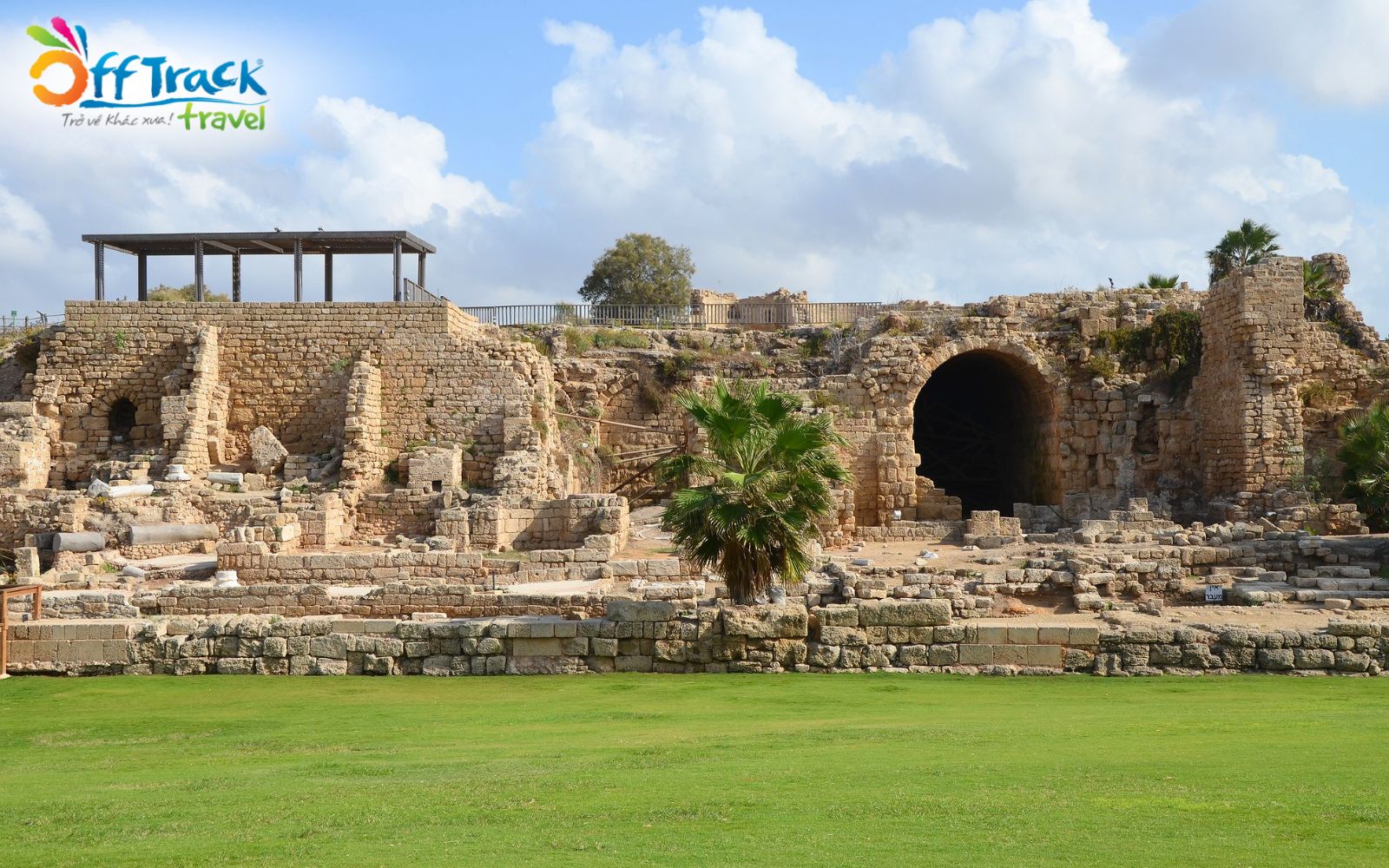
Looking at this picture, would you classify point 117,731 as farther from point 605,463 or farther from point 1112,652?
point 605,463

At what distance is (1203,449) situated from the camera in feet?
83.1

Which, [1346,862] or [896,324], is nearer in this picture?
[1346,862]

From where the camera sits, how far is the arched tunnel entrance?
28.7m

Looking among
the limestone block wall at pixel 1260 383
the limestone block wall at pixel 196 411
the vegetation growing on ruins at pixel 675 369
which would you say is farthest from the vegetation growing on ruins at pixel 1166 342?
the limestone block wall at pixel 196 411

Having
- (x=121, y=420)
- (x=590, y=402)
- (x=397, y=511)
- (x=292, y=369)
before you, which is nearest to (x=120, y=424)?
(x=121, y=420)

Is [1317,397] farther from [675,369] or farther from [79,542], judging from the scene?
[79,542]

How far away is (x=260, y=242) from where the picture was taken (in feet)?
85.7

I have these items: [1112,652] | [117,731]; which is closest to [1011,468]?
[1112,652]

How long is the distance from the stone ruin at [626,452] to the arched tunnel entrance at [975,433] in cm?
9

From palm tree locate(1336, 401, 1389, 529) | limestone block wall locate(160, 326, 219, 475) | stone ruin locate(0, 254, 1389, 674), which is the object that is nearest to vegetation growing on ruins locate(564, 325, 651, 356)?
stone ruin locate(0, 254, 1389, 674)

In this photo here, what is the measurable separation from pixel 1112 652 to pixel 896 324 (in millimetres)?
15791

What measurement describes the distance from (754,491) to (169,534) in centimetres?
1284

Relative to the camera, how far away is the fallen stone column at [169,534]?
66.7 ft

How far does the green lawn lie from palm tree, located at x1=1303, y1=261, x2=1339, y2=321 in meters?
17.4
